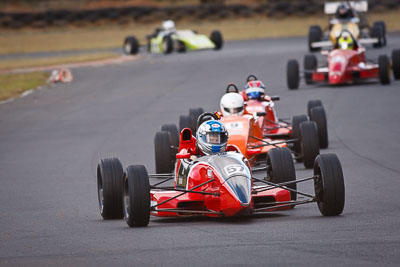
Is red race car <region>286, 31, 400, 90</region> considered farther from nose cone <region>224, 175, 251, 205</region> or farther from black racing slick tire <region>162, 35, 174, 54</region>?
nose cone <region>224, 175, 251, 205</region>

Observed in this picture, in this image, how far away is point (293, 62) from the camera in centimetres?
2711

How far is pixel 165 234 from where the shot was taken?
31.6 feet

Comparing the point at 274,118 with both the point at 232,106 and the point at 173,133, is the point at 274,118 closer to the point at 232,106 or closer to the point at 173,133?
the point at 232,106

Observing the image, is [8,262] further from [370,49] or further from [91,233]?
[370,49]

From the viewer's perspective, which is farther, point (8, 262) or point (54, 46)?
point (54, 46)

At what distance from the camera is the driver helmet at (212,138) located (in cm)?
1108

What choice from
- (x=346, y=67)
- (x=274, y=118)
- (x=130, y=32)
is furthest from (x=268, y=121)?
(x=130, y=32)

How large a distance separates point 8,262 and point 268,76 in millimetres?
23605

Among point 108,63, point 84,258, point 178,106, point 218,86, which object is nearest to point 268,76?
point 218,86

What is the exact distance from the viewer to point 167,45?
42.5 metres

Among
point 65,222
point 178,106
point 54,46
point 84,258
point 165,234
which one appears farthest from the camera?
point 54,46

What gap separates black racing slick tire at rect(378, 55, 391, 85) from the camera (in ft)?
86.5

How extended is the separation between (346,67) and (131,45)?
58.6 ft

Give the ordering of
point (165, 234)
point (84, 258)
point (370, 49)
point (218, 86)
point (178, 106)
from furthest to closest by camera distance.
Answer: point (370, 49)
point (218, 86)
point (178, 106)
point (165, 234)
point (84, 258)
